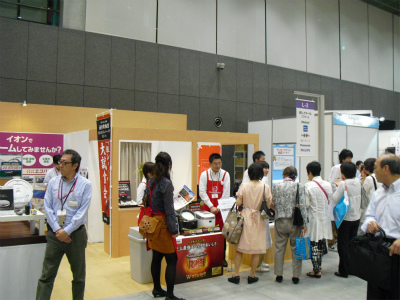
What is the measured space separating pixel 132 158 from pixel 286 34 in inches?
289

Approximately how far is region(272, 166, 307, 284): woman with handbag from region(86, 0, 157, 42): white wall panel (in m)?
5.73

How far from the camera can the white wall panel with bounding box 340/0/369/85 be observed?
44.1 ft

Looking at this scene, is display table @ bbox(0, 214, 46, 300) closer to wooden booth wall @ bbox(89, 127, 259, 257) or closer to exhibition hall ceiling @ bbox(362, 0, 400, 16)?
wooden booth wall @ bbox(89, 127, 259, 257)

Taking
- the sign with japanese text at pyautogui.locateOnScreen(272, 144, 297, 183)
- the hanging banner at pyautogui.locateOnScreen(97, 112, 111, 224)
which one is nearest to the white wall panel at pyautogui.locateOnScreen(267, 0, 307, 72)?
the sign with japanese text at pyautogui.locateOnScreen(272, 144, 297, 183)

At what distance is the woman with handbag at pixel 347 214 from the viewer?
4750 millimetres

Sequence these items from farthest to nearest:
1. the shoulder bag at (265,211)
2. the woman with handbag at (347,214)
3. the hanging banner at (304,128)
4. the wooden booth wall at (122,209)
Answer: the wooden booth wall at (122,209), the hanging banner at (304,128), the woman with handbag at (347,214), the shoulder bag at (265,211)

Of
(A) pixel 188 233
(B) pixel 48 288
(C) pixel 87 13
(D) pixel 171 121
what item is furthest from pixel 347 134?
(B) pixel 48 288

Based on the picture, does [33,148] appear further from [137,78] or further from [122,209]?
[137,78]

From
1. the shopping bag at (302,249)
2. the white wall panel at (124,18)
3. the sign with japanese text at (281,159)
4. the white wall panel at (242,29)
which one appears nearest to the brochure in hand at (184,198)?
the shopping bag at (302,249)

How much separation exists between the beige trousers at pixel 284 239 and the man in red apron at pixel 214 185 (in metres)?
0.86

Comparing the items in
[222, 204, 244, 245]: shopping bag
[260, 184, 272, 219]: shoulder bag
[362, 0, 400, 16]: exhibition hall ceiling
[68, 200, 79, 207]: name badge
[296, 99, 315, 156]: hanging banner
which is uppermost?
[362, 0, 400, 16]: exhibition hall ceiling

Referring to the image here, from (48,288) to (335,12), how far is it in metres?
12.9

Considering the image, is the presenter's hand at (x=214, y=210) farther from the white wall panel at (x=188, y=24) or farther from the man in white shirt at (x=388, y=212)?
the white wall panel at (x=188, y=24)

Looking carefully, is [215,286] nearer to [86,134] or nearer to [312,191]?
[312,191]
